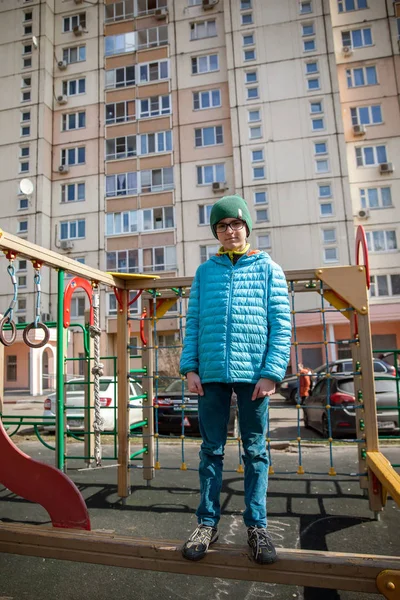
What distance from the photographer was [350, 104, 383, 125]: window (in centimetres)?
2355

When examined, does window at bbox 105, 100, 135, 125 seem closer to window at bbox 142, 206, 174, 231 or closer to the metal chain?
window at bbox 142, 206, 174, 231

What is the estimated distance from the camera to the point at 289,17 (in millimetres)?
23859

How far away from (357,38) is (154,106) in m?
11.7

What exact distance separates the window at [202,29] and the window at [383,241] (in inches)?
564

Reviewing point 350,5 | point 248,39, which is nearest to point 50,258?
point 248,39

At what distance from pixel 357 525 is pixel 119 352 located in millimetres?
2755

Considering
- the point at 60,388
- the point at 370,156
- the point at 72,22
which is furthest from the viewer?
the point at 72,22

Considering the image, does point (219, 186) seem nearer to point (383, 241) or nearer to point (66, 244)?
point (383, 241)

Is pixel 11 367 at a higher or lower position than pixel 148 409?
higher

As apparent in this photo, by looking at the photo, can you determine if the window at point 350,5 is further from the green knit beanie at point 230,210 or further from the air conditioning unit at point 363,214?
the green knit beanie at point 230,210

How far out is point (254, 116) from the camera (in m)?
23.9

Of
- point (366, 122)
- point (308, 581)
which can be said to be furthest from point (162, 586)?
point (366, 122)

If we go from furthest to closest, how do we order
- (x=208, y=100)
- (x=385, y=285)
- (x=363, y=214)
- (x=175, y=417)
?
1. (x=208, y=100)
2. (x=363, y=214)
3. (x=385, y=285)
4. (x=175, y=417)

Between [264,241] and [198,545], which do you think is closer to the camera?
[198,545]
